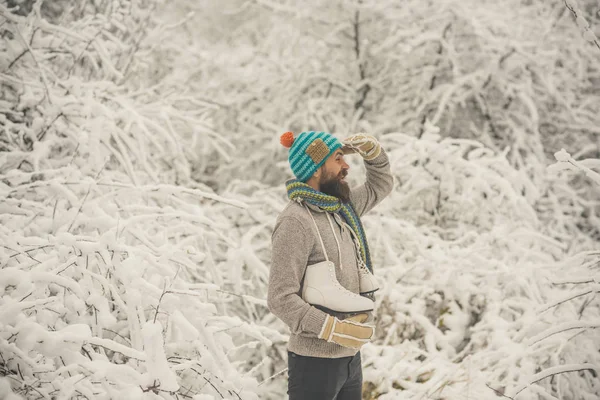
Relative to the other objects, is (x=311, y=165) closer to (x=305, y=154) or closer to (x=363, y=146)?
(x=305, y=154)

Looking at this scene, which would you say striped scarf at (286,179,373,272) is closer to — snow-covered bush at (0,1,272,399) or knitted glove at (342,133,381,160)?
knitted glove at (342,133,381,160)

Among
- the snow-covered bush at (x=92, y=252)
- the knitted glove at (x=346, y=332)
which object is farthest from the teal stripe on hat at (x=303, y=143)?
the knitted glove at (x=346, y=332)

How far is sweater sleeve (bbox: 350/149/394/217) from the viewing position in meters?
2.20

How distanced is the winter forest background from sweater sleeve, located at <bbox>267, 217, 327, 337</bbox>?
0.35m

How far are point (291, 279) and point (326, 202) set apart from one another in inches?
14.1

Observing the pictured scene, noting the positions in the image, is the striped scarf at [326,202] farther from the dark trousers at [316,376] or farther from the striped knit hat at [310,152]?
the dark trousers at [316,376]

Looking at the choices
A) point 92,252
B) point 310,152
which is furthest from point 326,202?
point 92,252

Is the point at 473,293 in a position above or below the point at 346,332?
below

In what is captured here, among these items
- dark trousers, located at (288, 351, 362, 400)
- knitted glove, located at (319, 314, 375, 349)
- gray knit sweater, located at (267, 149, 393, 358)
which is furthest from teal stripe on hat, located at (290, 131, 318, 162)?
dark trousers, located at (288, 351, 362, 400)

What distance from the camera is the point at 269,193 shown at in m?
5.01

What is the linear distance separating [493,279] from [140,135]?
9.55 feet

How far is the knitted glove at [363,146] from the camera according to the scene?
207 cm

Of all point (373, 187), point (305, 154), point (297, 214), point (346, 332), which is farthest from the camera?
point (373, 187)

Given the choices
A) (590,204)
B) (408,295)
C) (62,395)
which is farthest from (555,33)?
(62,395)
